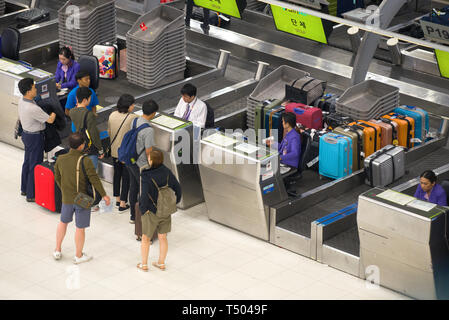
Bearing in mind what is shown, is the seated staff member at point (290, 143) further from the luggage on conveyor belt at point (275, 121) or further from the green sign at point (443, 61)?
the green sign at point (443, 61)

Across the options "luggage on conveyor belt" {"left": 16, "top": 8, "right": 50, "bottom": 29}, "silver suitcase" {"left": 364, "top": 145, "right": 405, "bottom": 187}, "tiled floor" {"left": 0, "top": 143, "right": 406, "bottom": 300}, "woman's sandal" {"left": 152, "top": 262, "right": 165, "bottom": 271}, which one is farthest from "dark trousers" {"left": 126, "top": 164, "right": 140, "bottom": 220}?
"luggage on conveyor belt" {"left": 16, "top": 8, "right": 50, "bottom": 29}

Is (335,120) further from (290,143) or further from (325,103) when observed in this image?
(290,143)

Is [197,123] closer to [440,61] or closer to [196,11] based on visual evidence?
[440,61]

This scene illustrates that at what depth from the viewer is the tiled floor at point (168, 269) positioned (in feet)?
34.7

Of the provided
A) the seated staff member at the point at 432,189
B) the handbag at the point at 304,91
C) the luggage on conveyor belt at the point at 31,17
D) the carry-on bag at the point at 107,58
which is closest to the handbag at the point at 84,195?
the seated staff member at the point at 432,189

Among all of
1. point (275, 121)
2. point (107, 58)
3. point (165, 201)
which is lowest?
point (107, 58)

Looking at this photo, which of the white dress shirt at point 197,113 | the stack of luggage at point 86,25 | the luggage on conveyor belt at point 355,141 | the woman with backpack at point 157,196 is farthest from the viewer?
the stack of luggage at point 86,25

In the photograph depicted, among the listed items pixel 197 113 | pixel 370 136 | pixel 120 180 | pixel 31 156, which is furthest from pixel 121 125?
pixel 370 136

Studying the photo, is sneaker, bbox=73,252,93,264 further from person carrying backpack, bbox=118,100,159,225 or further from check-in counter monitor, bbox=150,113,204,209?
check-in counter monitor, bbox=150,113,204,209

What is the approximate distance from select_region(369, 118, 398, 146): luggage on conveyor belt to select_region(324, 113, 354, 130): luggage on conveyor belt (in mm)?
317

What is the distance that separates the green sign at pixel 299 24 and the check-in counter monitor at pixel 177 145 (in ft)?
12.2

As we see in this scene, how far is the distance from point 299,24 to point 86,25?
10.5 feet

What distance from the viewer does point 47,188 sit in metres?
12.1

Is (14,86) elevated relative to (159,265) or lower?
elevated
